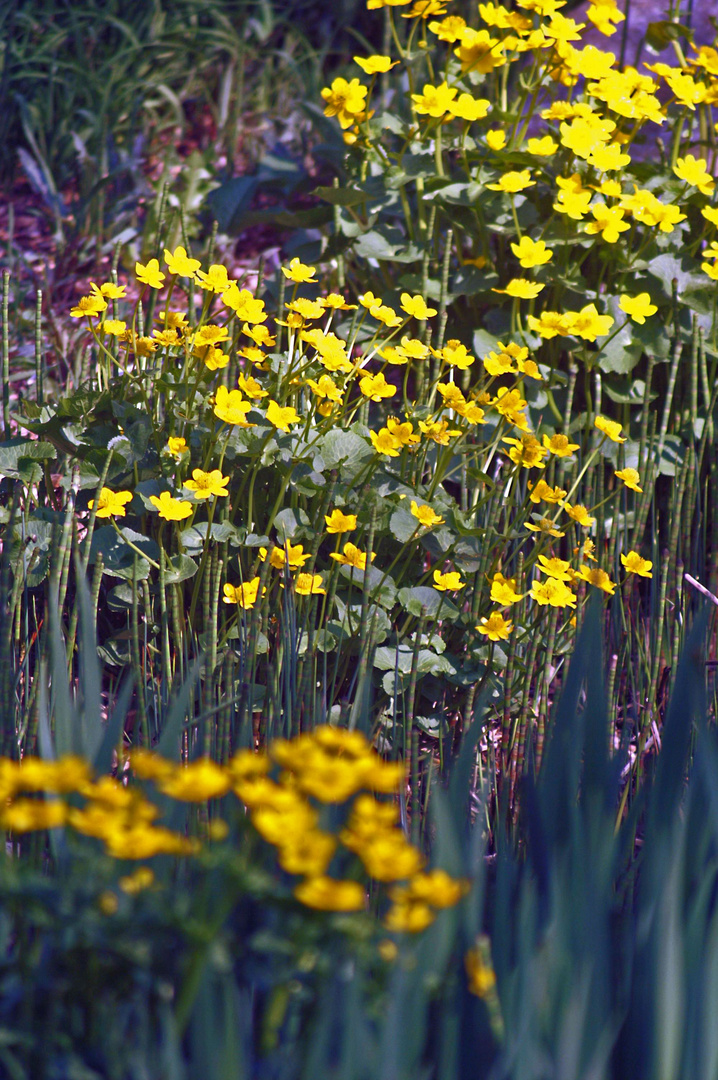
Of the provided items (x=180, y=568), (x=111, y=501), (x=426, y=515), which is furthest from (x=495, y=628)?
(x=111, y=501)

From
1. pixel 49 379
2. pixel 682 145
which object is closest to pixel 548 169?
pixel 682 145

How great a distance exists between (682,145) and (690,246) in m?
0.24

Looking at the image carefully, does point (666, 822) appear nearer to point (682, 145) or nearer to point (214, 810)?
point (214, 810)

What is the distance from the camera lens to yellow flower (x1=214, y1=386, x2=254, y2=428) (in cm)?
Answer: 147

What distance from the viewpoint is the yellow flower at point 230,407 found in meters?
1.47

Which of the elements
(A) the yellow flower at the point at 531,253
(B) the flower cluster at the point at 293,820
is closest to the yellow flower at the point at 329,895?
(B) the flower cluster at the point at 293,820

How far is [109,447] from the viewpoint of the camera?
1.67 meters

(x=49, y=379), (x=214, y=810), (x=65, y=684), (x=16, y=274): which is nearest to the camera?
(x=65, y=684)

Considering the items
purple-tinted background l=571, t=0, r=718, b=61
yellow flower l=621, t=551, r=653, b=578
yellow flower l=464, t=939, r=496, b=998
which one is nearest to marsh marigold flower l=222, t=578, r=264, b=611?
yellow flower l=621, t=551, r=653, b=578

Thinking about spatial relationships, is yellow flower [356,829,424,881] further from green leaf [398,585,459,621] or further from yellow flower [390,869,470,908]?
green leaf [398,585,459,621]

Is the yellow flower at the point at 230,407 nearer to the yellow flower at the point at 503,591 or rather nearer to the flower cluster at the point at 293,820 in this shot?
the yellow flower at the point at 503,591

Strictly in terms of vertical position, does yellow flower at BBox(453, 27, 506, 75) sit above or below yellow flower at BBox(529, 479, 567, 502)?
above

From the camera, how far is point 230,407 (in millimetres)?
1510

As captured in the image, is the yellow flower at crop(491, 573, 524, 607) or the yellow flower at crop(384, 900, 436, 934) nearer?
the yellow flower at crop(384, 900, 436, 934)
